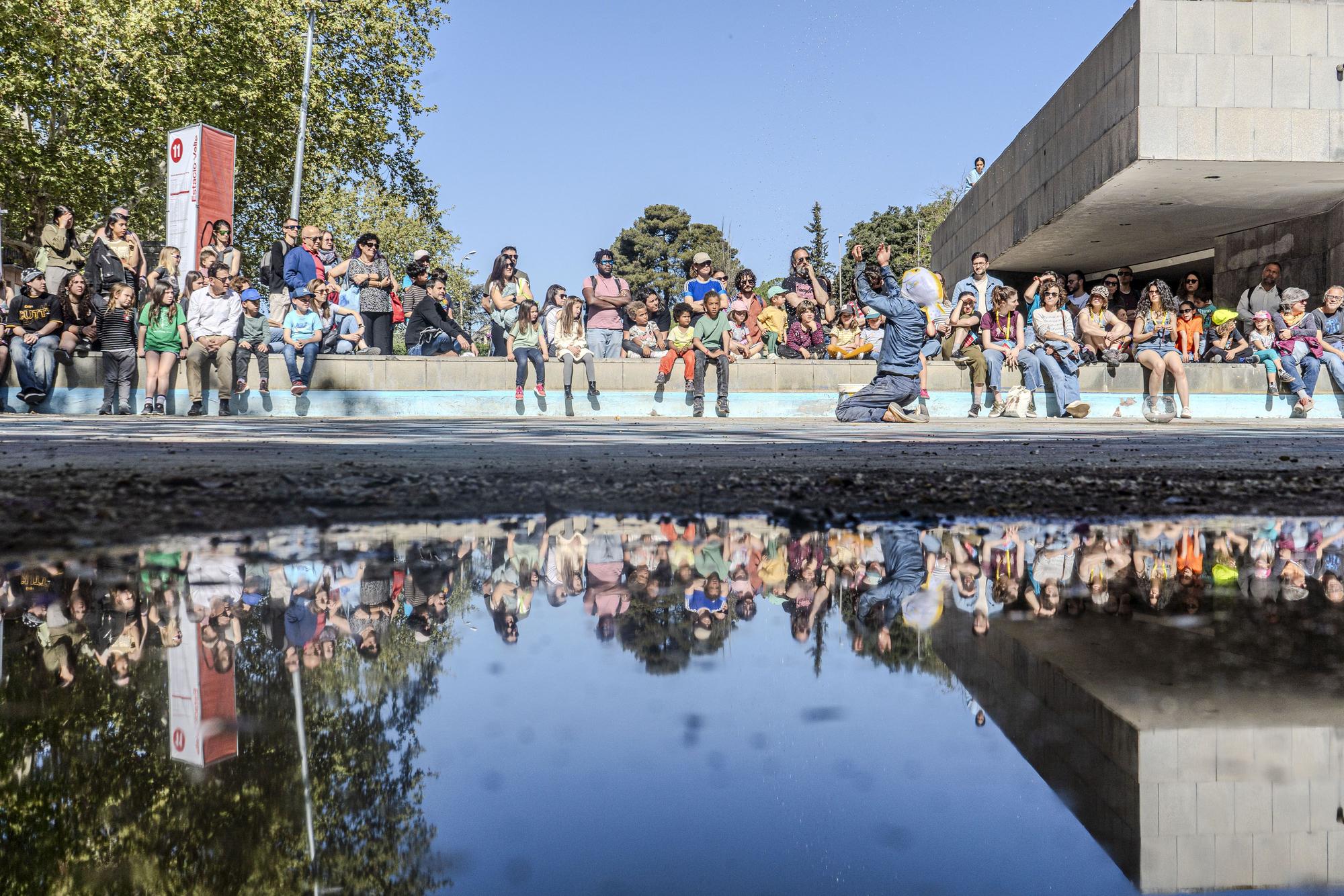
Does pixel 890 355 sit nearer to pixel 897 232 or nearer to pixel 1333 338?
pixel 1333 338

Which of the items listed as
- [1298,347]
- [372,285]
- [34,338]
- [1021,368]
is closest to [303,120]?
[372,285]

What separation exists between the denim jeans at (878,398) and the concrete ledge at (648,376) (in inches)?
126

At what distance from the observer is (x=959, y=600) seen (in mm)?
1786

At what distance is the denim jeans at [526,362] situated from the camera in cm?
1549

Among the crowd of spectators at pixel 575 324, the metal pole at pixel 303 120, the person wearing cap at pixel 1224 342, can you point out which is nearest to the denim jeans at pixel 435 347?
the crowd of spectators at pixel 575 324

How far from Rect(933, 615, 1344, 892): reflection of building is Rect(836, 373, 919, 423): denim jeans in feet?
37.3

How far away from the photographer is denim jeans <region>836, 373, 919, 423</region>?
41.7ft

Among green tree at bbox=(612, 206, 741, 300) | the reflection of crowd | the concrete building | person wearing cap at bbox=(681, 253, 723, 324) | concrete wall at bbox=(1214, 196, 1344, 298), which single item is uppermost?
green tree at bbox=(612, 206, 741, 300)

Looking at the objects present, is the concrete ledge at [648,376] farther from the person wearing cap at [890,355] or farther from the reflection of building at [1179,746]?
the reflection of building at [1179,746]

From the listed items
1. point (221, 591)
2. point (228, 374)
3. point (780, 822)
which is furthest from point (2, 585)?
point (228, 374)

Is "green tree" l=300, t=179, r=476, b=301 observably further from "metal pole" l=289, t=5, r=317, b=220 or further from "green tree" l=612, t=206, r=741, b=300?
"green tree" l=612, t=206, r=741, b=300

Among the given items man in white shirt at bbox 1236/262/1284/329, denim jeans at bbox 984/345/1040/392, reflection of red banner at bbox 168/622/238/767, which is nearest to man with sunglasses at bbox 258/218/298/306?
denim jeans at bbox 984/345/1040/392

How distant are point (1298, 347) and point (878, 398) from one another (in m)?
7.39

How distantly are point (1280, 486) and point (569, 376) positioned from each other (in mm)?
12268
